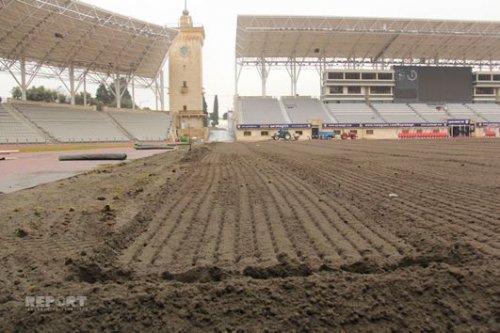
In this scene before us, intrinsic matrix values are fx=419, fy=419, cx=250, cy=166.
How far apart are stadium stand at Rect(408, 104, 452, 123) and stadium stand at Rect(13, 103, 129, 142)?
4795 cm

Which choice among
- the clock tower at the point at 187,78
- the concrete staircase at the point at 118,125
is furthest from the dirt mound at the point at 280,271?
the clock tower at the point at 187,78

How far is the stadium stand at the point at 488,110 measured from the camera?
70.4 m

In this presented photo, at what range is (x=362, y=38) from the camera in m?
62.5

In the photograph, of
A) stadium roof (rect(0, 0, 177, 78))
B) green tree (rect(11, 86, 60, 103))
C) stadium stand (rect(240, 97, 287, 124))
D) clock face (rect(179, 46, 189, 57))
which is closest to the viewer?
stadium roof (rect(0, 0, 177, 78))

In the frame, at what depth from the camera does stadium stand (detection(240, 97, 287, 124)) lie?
66000 millimetres

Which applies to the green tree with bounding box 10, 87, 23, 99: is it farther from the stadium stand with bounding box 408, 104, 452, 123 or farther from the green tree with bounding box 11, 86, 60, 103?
the stadium stand with bounding box 408, 104, 452, 123

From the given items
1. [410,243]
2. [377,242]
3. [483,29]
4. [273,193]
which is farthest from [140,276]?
[483,29]

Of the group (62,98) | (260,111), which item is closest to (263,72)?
(260,111)

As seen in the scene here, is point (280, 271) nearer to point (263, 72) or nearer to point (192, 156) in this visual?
point (192, 156)

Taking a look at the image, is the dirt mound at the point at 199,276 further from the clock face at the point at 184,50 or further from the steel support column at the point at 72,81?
the clock face at the point at 184,50

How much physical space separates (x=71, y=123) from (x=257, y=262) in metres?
48.6

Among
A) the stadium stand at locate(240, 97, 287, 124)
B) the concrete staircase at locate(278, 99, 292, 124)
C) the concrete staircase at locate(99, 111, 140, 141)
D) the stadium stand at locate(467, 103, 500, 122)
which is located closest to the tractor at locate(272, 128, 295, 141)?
the stadium stand at locate(240, 97, 287, 124)

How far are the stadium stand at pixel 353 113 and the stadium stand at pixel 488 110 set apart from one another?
1870 centimetres

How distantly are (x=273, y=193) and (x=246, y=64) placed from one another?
63625 millimetres
